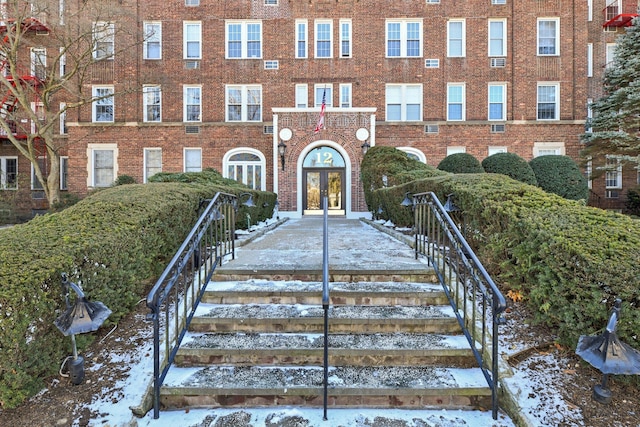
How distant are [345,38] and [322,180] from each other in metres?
7.44

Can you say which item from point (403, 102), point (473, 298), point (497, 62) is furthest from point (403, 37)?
point (473, 298)

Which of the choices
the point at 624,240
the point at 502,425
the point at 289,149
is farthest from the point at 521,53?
the point at 502,425

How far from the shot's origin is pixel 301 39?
17906 mm

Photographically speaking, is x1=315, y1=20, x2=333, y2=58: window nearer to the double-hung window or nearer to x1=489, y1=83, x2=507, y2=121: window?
the double-hung window

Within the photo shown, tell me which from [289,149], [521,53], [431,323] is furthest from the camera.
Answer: [521,53]

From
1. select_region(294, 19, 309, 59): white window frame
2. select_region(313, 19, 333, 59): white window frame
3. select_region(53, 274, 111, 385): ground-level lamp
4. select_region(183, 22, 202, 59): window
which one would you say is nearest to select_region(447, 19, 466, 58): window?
select_region(313, 19, 333, 59): white window frame

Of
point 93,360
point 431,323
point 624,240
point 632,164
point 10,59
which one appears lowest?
point 93,360

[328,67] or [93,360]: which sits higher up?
[328,67]

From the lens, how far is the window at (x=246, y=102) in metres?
18.1

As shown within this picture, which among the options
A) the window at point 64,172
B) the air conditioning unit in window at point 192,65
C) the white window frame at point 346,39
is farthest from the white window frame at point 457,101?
the window at point 64,172

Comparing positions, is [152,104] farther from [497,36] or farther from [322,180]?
[497,36]

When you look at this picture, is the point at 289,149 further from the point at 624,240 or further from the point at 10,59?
the point at 624,240

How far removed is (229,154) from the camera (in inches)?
714

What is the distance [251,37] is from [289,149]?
6.58m
